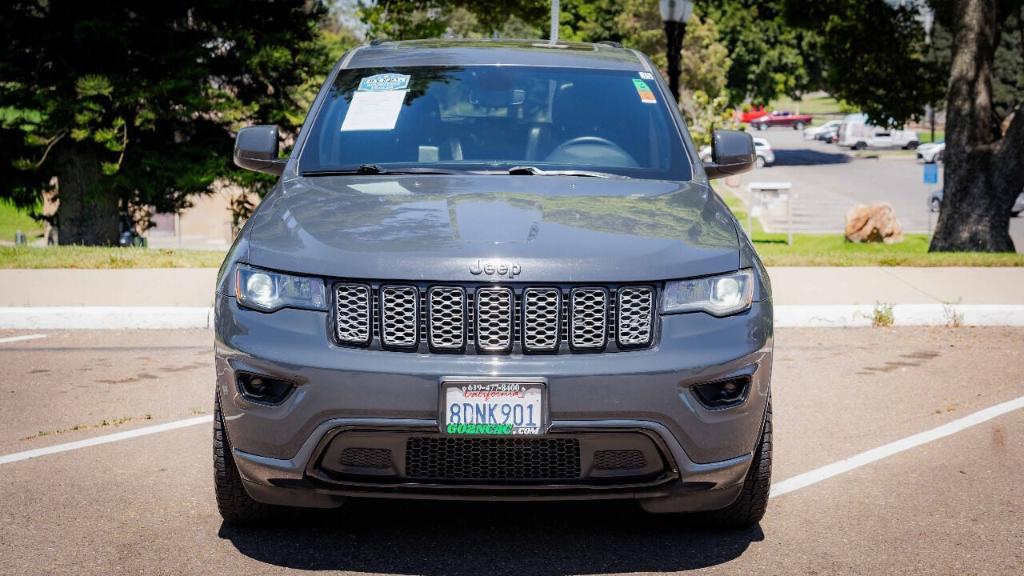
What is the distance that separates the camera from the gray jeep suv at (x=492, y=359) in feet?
13.1

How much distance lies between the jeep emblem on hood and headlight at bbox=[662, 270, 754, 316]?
19.5 inches

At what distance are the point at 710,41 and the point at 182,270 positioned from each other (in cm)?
4852

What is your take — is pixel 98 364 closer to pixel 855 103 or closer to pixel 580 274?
pixel 580 274

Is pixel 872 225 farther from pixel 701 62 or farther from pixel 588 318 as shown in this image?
pixel 701 62

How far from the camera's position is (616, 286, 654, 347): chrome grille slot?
4.12m

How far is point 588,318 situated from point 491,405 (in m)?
0.43

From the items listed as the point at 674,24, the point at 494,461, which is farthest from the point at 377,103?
the point at 674,24

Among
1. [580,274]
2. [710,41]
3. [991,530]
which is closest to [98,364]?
[580,274]

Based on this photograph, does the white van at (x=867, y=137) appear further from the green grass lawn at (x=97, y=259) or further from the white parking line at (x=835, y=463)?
the white parking line at (x=835, y=463)

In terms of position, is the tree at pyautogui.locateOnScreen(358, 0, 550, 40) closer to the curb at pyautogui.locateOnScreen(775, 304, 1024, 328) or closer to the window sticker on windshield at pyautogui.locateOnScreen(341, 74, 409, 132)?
the curb at pyautogui.locateOnScreen(775, 304, 1024, 328)

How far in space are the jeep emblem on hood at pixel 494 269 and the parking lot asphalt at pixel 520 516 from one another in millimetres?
1004

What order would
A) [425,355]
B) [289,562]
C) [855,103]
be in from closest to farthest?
[425,355] → [289,562] → [855,103]

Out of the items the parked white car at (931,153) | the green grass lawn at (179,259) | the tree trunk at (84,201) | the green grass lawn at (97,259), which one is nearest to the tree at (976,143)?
the green grass lawn at (179,259)

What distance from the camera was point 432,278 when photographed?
161 inches
